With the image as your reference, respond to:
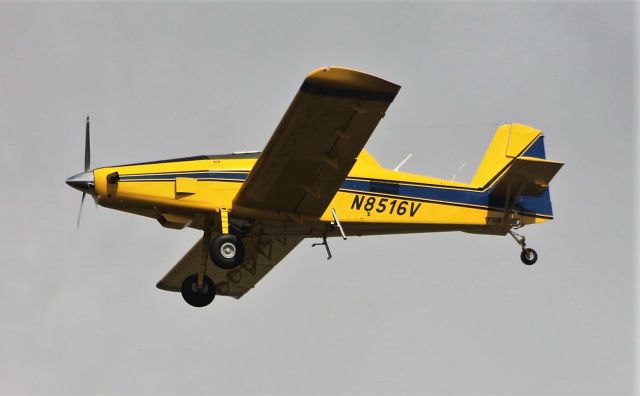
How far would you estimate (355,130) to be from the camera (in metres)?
16.6

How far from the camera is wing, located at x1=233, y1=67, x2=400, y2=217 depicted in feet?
51.7

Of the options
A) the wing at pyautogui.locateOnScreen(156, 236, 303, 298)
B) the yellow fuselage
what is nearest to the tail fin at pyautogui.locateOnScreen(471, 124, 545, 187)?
the yellow fuselage

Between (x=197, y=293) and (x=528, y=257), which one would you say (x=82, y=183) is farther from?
(x=528, y=257)

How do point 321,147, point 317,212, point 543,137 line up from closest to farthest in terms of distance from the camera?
point 321,147, point 317,212, point 543,137

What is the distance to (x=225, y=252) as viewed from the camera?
692 inches

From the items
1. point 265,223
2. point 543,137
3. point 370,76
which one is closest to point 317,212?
point 265,223

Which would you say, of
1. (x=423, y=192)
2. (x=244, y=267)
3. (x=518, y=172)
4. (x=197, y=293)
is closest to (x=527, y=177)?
(x=518, y=172)

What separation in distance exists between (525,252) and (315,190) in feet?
13.7

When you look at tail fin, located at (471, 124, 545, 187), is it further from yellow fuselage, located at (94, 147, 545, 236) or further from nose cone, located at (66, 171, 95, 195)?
nose cone, located at (66, 171, 95, 195)

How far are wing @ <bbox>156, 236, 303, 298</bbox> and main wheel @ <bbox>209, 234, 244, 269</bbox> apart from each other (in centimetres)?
217

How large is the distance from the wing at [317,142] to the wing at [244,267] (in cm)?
185

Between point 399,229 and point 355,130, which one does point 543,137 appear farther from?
point 355,130

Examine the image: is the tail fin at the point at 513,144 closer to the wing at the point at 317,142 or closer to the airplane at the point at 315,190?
the airplane at the point at 315,190

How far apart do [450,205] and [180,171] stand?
174 inches
